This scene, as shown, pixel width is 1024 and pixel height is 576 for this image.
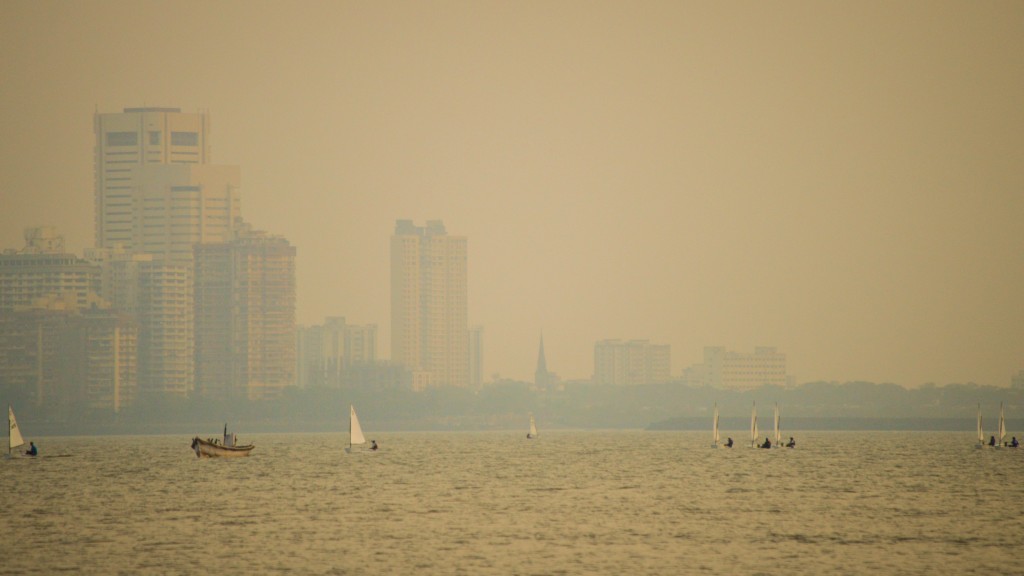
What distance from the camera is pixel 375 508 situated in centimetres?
11650

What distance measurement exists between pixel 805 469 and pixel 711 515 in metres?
68.0

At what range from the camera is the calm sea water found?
8262 centimetres

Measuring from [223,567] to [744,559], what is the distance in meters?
28.4

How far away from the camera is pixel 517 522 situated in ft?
342

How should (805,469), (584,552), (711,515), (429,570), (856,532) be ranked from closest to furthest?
(429,570) → (584,552) → (856,532) → (711,515) → (805,469)

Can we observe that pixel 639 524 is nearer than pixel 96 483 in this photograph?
Yes

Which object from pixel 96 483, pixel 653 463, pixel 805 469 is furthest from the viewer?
pixel 653 463

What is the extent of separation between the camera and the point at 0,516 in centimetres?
11075

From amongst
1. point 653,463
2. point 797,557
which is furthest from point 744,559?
point 653,463

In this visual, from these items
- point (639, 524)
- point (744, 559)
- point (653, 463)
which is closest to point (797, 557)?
point (744, 559)

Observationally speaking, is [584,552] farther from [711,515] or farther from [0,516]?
[0,516]

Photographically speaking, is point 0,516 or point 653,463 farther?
point 653,463

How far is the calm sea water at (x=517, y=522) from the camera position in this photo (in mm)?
82625

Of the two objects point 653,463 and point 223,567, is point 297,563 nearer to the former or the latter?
point 223,567
